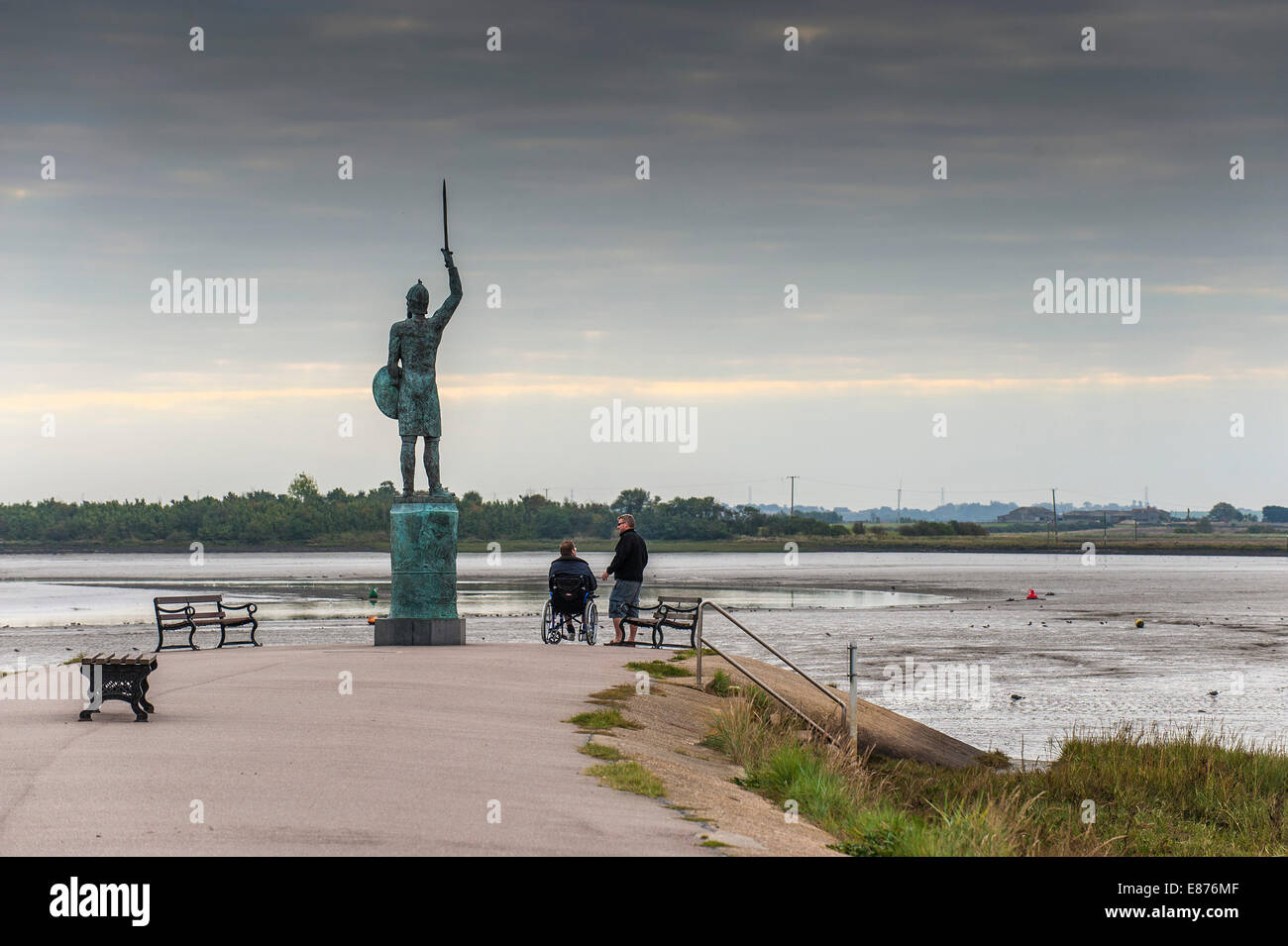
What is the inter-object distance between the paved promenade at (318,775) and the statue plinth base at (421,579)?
177 inches

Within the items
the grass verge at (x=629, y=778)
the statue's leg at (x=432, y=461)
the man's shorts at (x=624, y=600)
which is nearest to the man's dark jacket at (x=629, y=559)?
the man's shorts at (x=624, y=600)

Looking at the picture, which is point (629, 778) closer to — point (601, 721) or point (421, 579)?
point (601, 721)

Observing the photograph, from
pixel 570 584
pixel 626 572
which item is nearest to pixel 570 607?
pixel 570 584

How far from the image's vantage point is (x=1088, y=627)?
119 ft

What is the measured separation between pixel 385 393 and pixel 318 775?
11.8 metres

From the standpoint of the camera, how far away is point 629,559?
20.7m

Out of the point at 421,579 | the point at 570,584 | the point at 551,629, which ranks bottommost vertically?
the point at 551,629

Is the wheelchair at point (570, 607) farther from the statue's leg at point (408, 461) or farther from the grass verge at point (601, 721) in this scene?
the grass verge at point (601, 721)

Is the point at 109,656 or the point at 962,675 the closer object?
the point at 109,656

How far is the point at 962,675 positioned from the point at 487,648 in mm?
9420

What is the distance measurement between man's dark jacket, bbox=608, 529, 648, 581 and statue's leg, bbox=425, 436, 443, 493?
2.91m
